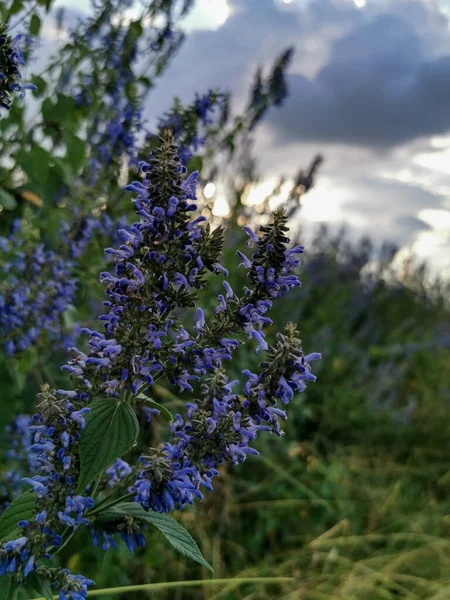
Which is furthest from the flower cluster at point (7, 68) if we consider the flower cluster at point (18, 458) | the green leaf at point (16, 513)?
the flower cluster at point (18, 458)

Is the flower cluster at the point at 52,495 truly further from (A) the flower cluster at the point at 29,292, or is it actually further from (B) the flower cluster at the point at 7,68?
(A) the flower cluster at the point at 29,292

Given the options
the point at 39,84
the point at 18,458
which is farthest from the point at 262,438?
the point at 39,84

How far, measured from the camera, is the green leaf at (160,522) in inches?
45.3

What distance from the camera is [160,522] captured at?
121 centimetres

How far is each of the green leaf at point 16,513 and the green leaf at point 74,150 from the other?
1799mm

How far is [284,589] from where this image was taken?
3199mm

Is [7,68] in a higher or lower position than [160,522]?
higher

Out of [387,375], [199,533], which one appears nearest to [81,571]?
[199,533]

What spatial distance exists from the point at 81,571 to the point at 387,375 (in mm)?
4085

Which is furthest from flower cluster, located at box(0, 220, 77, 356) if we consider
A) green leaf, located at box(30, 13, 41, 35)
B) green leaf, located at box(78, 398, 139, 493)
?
green leaf, located at box(78, 398, 139, 493)

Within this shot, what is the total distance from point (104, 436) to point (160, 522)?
0.28 metres

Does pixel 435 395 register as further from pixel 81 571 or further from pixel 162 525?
pixel 162 525

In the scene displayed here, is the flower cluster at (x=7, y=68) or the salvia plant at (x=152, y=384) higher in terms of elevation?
the flower cluster at (x=7, y=68)

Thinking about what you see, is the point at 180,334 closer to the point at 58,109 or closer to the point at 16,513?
the point at 16,513
